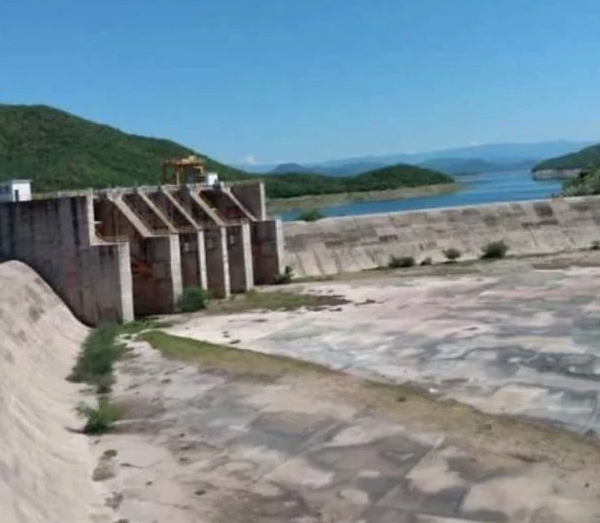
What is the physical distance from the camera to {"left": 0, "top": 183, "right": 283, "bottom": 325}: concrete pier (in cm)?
2591

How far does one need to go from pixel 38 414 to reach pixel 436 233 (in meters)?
27.4

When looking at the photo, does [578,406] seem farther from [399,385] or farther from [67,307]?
[67,307]

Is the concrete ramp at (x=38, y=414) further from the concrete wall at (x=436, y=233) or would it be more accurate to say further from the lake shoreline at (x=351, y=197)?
the lake shoreline at (x=351, y=197)

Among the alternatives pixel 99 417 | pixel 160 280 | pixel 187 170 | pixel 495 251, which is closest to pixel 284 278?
pixel 160 280

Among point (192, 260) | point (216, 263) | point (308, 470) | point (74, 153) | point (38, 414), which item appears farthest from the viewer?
point (74, 153)

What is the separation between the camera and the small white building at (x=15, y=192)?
28.2 metres

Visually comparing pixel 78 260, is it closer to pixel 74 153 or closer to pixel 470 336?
pixel 470 336

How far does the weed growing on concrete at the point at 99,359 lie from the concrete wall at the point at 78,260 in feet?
6.10

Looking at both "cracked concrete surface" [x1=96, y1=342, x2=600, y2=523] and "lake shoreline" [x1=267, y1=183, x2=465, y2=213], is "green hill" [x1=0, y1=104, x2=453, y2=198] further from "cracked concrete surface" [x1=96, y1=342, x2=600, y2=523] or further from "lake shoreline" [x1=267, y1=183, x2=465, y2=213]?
"cracked concrete surface" [x1=96, y1=342, x2=600, y2=523]

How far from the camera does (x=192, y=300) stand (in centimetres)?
2808

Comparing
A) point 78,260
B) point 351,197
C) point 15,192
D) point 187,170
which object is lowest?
point 78,260

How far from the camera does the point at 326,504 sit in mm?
11125

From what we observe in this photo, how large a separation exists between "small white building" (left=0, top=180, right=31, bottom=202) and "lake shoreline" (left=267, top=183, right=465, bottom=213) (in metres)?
63.5

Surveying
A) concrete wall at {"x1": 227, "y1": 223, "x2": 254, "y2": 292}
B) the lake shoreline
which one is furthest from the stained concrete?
the lake shoreline
